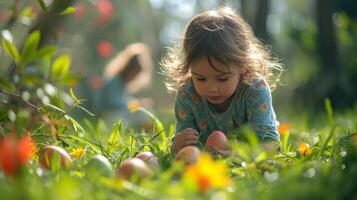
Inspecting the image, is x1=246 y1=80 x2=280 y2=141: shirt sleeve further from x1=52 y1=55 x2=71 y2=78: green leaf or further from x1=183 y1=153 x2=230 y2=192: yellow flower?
x1=183 y1=153 x2=230 y2=192: yellow flower

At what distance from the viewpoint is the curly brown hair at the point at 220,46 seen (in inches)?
102

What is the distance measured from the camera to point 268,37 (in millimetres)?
6910

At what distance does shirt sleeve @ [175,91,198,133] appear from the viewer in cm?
283

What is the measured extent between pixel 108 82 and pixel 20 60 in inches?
261

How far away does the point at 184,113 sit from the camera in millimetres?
2844

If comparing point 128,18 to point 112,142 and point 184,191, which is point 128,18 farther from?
point 184,191

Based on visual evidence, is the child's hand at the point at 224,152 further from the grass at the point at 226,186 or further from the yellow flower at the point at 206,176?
the yellow flower at the point at 206,176

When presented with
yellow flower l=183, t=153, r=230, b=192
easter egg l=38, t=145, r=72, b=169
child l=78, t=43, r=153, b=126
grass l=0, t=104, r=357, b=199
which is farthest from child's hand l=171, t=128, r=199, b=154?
child l=78, t=43, r=153, b=126

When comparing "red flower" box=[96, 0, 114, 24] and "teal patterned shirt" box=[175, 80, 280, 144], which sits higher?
"teal patterned shirt" box=[175, 80, 280, 144]

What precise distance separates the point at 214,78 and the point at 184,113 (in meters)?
0.39

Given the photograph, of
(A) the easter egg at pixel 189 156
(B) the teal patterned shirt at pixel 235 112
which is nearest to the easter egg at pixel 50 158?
(A) the easter egg at pixel 189 156

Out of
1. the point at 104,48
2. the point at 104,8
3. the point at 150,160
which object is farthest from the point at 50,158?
the point at 104,48

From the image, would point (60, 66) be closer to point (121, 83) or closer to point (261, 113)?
point (261, 113)

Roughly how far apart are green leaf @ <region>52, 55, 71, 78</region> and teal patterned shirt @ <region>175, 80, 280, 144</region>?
3.40ft
